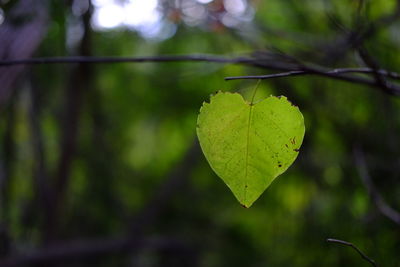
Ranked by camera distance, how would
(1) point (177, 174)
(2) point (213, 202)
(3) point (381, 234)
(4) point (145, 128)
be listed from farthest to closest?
(4) point (145, 128), (2) point (213, 202), (1) point (177, 174), (3) point (381, 234)

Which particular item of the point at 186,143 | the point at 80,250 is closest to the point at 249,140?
the point at 80,250

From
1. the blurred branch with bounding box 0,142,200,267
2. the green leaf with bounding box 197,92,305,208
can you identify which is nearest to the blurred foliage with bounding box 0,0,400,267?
the blurred branch with bounding box 0,142,200,267

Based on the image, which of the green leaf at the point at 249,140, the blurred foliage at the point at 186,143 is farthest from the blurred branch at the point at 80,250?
the green leaf at the point at 249,140

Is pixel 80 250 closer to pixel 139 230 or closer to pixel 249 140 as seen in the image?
pixel 139 230

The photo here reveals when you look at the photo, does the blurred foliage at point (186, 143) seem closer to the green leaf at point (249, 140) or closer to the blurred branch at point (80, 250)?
the blurred branch at point (80, 250)

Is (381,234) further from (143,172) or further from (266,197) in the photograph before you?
(143,172)

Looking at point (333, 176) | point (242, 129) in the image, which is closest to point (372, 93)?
point (333, 176)
